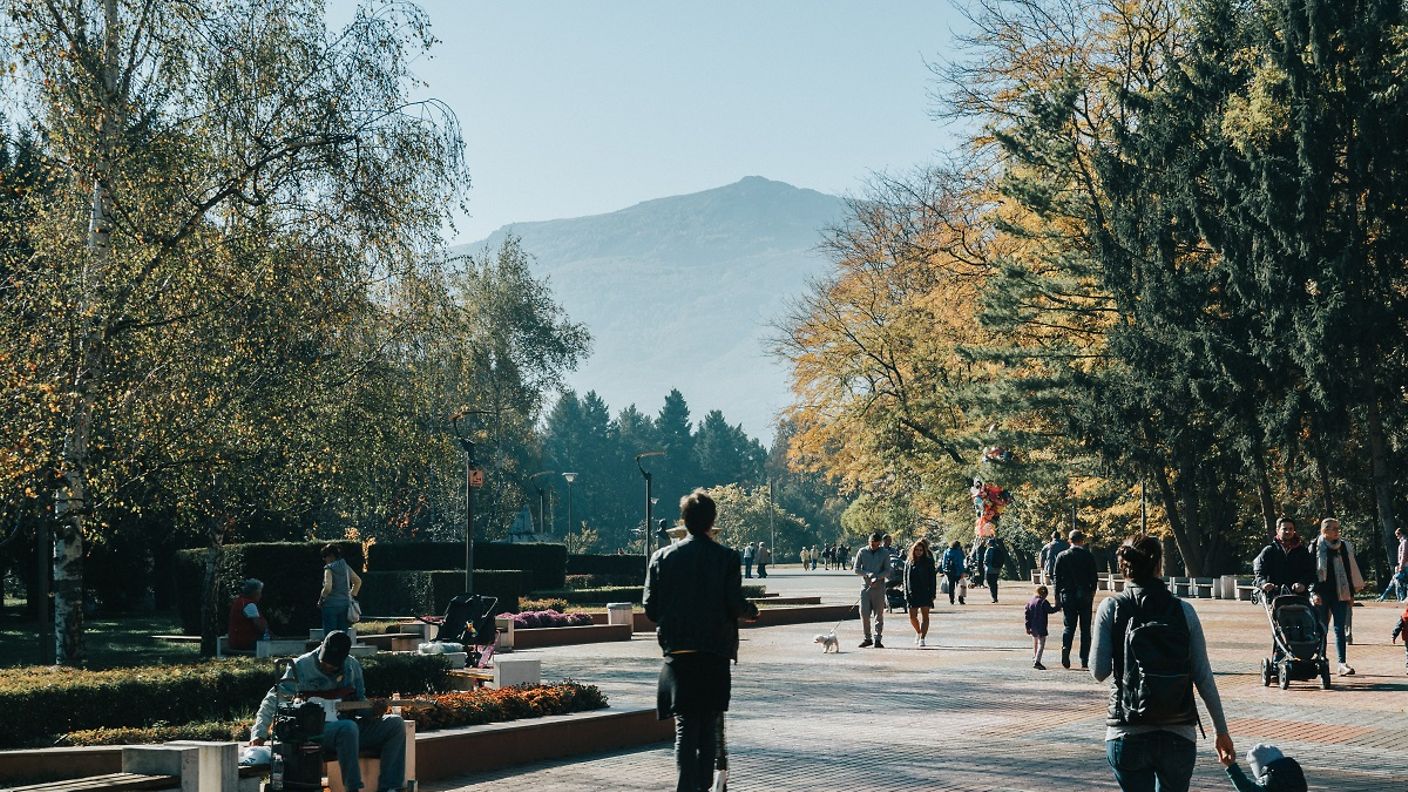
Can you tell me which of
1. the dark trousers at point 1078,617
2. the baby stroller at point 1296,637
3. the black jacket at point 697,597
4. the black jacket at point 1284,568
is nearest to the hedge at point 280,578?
the dark trousers at point 1078,617

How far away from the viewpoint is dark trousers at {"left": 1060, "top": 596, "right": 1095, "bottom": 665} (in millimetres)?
20062

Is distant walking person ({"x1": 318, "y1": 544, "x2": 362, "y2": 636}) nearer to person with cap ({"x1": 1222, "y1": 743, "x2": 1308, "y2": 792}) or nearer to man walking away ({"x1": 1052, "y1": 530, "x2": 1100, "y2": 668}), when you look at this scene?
man walking away ({"x1": 1052, "y1": 530, "x2": 1100, "y2": 668})

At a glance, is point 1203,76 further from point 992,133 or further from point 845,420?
point 845,420

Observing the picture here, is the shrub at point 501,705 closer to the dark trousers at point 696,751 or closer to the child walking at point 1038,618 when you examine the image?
the dark trousers at point 696,751

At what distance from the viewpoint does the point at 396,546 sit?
144 ft

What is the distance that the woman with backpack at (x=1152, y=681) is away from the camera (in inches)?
260

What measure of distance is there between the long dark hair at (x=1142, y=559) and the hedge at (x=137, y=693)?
8.64 meters

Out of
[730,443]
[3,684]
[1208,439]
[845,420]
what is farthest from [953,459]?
[730,443]

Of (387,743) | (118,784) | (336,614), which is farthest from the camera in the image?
(336,614)

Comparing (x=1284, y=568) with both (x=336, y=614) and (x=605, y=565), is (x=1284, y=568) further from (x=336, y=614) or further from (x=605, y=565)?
(x=605, y=565)

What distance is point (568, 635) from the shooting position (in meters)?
27.9

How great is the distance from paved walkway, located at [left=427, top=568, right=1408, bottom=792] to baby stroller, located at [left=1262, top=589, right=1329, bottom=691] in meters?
0.25

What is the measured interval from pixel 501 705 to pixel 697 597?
4.77 meters

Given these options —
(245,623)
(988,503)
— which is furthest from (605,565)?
(245,623)
